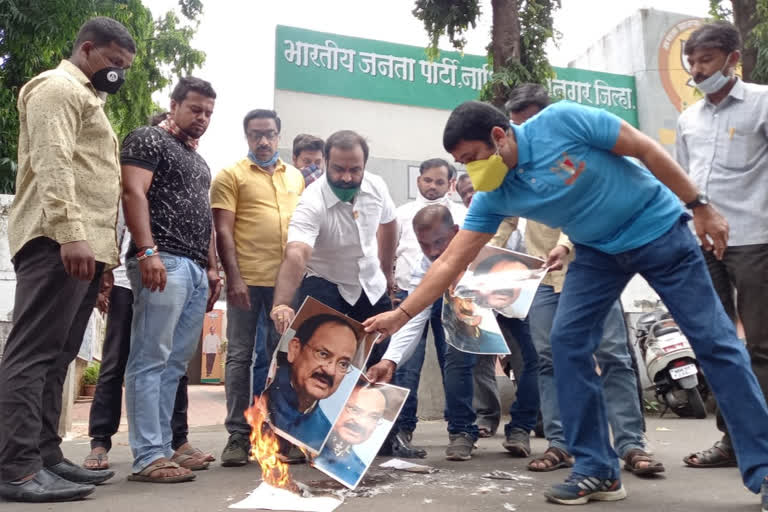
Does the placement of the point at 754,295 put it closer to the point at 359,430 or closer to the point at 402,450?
the point at 359,430

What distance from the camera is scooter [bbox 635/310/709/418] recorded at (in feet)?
20.4

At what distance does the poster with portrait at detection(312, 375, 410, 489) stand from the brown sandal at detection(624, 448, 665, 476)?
1.11m

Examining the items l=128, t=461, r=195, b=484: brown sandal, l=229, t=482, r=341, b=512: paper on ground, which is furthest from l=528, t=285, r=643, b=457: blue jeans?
l=128, t=461, r=195, b=484: brown sandal

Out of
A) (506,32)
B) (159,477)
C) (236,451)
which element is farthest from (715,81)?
(506,32)

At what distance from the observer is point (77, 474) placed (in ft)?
9.96

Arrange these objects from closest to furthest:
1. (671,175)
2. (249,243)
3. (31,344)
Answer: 1. (671,175)
2. (31,344)
3. (249,243)

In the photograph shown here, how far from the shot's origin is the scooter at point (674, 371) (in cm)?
620

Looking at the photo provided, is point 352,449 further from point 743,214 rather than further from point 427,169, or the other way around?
point 427,169

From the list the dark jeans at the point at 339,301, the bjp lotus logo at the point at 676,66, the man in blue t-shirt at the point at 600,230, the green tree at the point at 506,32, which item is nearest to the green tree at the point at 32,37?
the green tree at the point at 506,32

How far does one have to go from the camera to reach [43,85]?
281 centimetres

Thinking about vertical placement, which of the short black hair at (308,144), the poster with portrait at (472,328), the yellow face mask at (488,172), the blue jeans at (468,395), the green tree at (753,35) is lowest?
the blue jeans at (468,395)

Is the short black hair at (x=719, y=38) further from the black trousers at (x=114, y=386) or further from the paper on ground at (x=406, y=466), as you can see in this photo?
the black trousers at (x=114, y=386)

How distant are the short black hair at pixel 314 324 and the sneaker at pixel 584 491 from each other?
37.9 inches

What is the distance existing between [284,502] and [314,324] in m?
0.72
